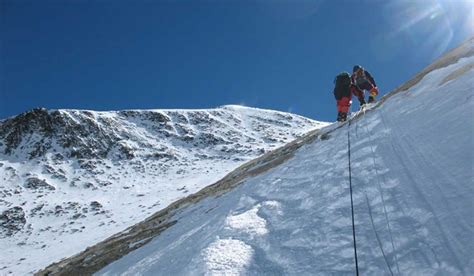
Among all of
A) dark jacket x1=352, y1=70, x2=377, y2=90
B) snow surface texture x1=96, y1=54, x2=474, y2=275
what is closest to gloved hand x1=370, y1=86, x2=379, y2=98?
dark jacket x1=352, y1=70, x2=377, y2=90

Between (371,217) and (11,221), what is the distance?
52.0 m

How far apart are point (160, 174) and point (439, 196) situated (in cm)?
5942

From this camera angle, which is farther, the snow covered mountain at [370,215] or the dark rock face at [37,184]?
the dark rock face at [37,184]

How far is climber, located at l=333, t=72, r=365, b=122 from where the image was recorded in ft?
50.3

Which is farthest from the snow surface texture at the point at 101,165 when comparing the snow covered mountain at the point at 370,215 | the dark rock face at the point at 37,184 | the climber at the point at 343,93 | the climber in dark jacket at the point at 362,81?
the snow covered mountain at the point at 370,215

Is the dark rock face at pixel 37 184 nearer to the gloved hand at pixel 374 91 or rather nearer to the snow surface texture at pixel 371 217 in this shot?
the gloved hand at pixel 374 91

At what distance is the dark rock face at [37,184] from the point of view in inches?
2253

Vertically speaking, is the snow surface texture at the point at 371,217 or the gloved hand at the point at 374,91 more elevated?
the gloved hand at the point at 374,91

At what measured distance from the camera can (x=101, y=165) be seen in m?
66.9

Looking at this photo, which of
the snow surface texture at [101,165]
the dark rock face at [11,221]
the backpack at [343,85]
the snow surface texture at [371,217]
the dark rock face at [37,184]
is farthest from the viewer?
the dark rock face at [37,184]

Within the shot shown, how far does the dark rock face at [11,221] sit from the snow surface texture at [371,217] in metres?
44.5

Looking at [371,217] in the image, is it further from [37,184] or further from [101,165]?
[101,165]

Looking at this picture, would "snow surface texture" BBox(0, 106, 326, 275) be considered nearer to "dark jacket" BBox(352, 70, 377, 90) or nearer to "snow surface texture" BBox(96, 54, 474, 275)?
"dark jacket" BBox(352, 70, 377, 90)

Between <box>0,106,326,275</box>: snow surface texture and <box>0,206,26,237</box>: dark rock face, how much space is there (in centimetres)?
12
